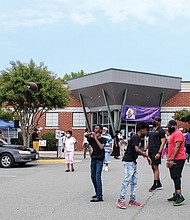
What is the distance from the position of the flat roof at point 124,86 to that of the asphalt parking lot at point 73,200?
1924 cm

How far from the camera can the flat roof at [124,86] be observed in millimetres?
32250

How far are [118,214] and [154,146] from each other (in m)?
3.10

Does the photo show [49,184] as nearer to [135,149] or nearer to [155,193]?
[155,193]

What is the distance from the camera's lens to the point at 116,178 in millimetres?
13297

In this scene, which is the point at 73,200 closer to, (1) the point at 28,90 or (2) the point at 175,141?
(2) the point at 175,141

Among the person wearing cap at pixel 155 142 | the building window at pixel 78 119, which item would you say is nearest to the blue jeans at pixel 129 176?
the person wearing cap at pixel 155 142

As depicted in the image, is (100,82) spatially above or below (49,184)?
above

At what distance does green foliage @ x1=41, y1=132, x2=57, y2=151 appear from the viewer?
34.1 metres

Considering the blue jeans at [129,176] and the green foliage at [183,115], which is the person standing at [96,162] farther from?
the green foliage at [183,115]

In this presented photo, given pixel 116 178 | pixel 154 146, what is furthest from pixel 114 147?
pixel 154 146

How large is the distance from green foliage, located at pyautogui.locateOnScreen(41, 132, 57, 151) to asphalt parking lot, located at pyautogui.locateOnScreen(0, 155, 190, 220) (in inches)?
809

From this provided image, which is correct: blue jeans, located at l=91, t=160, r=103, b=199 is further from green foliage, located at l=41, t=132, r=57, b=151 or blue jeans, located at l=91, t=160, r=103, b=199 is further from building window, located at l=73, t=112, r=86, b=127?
building window, located at l=73, t=112, r=86, b=127

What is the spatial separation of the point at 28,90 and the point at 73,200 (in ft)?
45.5

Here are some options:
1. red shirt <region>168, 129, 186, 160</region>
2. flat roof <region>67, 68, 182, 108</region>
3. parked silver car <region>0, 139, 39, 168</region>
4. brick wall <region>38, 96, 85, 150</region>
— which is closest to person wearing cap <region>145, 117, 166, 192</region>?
red shirt <region>168, 129, 186, 160</region>
